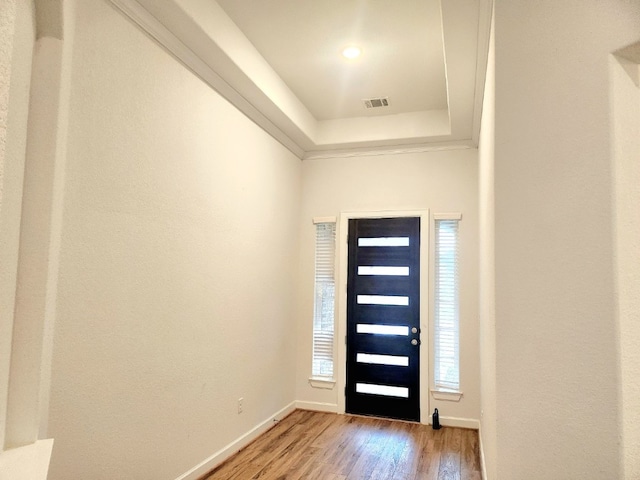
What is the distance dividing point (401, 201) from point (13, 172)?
3813mm

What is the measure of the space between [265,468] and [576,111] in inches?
123

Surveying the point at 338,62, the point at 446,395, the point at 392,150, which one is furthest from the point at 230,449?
the point at 392,150

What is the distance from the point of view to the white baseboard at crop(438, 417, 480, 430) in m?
4.38

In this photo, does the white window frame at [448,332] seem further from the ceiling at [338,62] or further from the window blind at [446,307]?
the ceiling at [338,62]

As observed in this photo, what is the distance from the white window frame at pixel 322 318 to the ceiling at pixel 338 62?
45.1 inches

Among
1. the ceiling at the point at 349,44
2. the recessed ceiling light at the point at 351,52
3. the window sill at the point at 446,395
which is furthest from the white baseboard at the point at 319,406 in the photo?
the recessed ceiling light at the point at 351,52

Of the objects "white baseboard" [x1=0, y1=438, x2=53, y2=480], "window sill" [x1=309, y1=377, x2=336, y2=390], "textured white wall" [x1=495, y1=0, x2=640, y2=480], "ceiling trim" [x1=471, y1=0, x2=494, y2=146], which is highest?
"ceiling trim" [x1=471, y1=0, x2=494, y2=146]

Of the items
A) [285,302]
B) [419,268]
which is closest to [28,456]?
[285,302]

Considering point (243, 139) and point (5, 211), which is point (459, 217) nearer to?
point (243, 139)

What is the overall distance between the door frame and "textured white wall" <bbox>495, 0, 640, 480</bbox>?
2.61m

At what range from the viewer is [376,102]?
4469 mm

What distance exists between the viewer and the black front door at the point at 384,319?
4629 millimetres

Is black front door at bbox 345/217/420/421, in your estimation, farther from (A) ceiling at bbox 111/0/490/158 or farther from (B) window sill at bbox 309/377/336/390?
(A) ceiling at bbox 111/0/490/158

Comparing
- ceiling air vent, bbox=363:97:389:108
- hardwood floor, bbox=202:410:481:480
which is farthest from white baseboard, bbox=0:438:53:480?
ceiling air vent, bbox=363:97:389:108
